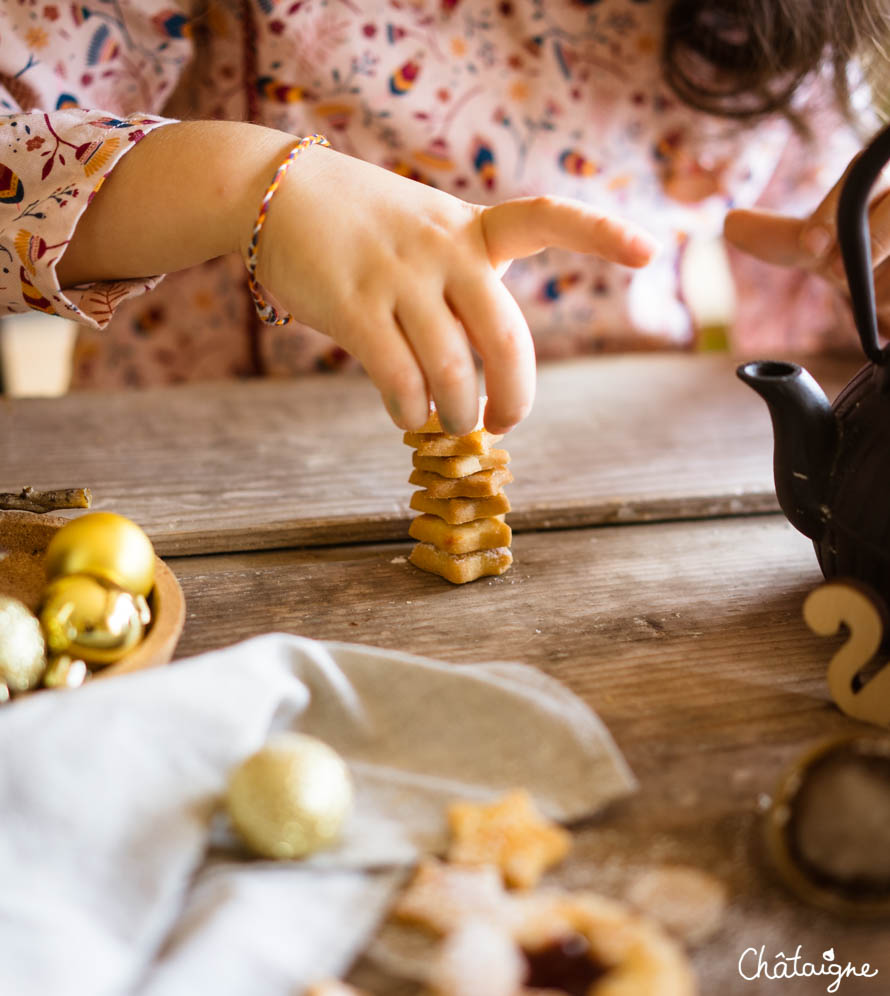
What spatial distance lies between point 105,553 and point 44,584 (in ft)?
0.29

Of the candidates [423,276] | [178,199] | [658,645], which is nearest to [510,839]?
[658,645]

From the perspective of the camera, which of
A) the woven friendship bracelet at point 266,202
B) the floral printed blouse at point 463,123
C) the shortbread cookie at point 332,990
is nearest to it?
the shortbread cookie at point 332,990

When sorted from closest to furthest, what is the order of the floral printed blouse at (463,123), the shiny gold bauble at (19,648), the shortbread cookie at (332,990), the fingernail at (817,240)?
the shortbread cookie at (332,990) < the shiny gold bauble at (19,648) < the fingernail at (817,240) < the floral printed blouse at (463,123)

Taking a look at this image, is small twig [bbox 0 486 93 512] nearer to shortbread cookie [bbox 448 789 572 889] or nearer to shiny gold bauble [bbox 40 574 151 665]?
shiny gold bauble [bbox 40 574 151 665]

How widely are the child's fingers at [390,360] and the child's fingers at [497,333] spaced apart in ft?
0.13

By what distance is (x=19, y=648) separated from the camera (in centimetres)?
43

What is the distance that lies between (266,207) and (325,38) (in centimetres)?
65

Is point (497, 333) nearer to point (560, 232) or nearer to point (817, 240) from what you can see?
point (560, 232)

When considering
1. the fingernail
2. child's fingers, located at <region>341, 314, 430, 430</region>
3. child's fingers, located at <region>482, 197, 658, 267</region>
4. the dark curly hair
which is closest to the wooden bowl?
child's fingers, located at <region>341, 314, 430, 430</region>

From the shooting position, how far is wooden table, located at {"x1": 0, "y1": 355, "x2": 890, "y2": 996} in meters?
0.38

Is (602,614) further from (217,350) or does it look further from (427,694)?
(217,350)

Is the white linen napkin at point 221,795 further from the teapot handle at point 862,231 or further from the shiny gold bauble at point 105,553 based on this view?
the teapot handle at point 862,231

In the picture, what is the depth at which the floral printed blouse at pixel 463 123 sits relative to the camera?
40.5 inches

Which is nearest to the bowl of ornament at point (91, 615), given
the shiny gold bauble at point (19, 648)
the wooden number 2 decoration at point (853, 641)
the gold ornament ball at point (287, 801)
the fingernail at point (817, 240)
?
the shiny gold bauble at point (19, 648)
